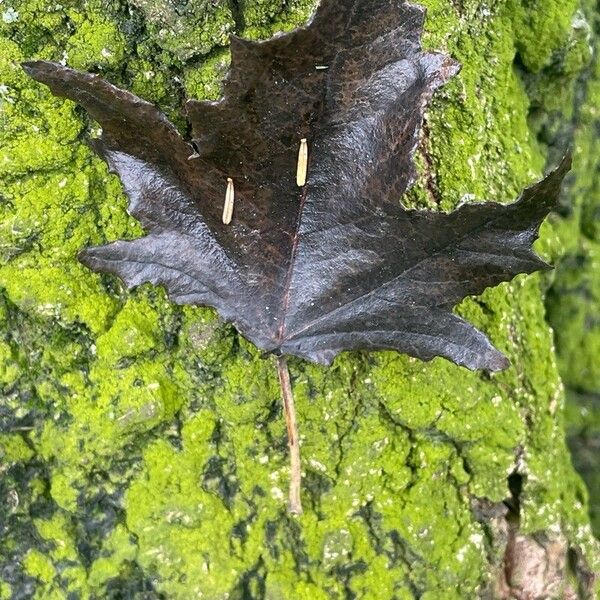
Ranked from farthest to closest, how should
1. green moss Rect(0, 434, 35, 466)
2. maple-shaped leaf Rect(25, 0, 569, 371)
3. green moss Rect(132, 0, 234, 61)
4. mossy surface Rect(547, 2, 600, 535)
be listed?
1. mossy surface Rect(547, 2, 600, 535)
2. green moss Rect(0, 434, 35, 466)
3. green moss Rect(132, 0, 234, 61)
4. maple-shaped leaf Rect(25, 0, 569, 371)

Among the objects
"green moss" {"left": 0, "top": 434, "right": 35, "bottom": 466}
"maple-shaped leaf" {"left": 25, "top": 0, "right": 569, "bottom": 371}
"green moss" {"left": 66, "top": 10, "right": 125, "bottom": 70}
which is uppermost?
"green moss" {"left": 66, "top": 10, "right": 125, "bottom": 70}

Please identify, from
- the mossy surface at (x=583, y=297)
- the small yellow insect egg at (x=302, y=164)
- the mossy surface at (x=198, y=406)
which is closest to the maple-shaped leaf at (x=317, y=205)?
the small yellow insect egg at (x=302, y=164)

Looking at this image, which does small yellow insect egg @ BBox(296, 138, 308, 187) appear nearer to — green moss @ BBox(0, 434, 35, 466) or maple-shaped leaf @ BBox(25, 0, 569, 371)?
maple-shaped leaf @ BBox(25, 0, 569, 371)

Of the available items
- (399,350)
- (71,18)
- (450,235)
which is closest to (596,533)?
(399,350)

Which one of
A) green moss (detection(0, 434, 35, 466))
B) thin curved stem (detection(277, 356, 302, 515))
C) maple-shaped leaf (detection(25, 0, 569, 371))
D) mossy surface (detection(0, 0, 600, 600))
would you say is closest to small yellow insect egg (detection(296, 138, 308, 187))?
maple-shaped leaf (detection(25, 0, 569, 371))

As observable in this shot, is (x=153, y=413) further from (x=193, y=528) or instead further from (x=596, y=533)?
(x=596, y=533)

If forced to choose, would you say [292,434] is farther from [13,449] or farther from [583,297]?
[583,297]

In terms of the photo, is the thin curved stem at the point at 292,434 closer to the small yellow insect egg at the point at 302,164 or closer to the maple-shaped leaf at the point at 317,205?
the maple-shaped leaf at the point at 317,205
